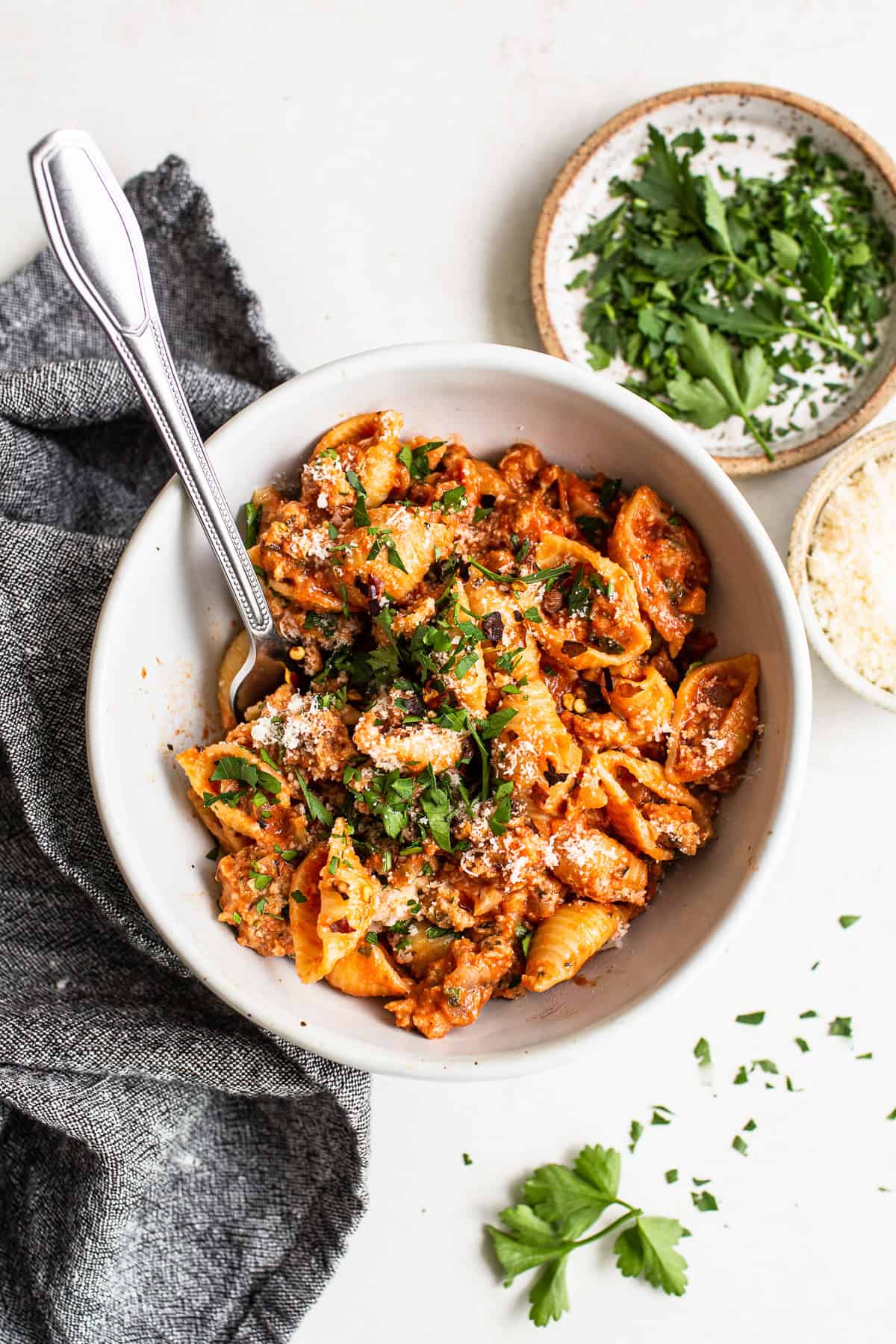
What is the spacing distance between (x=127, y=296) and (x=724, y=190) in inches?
82.6

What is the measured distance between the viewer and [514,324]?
345 centimetres

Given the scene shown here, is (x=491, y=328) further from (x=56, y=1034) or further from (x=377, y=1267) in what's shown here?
(x=377, y=1267)

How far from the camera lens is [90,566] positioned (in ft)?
9.89

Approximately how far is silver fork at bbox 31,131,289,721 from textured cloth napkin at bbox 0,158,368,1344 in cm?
70

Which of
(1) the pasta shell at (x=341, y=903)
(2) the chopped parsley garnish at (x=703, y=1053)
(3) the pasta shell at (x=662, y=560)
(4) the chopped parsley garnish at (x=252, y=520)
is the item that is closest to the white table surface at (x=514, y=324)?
(2) the chopped parsley garnish at (x=703, y=1053)

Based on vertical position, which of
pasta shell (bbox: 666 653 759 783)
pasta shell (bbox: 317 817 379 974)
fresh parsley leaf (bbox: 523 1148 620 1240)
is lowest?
fresh parsley leaf (bbox: 523 1148 620 1240)

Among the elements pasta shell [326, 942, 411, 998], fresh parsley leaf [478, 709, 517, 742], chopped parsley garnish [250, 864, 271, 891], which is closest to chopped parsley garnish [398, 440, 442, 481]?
fresh parsley leaf [478, 709, 517, 742]

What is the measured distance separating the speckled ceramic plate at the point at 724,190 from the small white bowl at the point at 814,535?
11 cm

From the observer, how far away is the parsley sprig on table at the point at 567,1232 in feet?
11.0

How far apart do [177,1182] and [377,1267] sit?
679mm

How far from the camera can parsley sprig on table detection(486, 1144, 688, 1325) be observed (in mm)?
3354

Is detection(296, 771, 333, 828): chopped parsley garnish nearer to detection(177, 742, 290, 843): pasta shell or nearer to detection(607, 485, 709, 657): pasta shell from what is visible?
detection(177, 742, 290, 843): pasta shell

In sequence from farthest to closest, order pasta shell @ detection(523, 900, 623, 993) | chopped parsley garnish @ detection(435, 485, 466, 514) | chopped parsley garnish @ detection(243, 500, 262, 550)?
1. chopped parsley garnish @ detection(243, 500, 262, 550)
2. chopped parsley garnish @ detection(435, 485, 466, 514)
3. pasta shell @ detection(523, 900, 623, 993)

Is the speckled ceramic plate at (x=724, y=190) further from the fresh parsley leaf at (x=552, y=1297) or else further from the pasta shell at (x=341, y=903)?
the fresh parsley leaf at (x=552, y=1297)
